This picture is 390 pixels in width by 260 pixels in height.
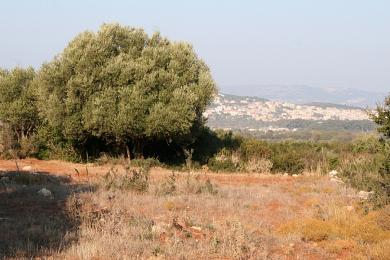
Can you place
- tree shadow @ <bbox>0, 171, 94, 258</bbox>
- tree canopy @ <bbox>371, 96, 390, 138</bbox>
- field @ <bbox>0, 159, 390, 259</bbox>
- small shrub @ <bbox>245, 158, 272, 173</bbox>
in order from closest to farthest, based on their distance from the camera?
tree shadow @ <bbox>0, 171, 94, 258</bbox> → field @ <bbox>0, 159, 390, 259</bbox> → tree canopy @ <bbox>371, 96, 390, 138</bbox> → small shrub @ <bbox>245, 158, 272, 173</bbox>

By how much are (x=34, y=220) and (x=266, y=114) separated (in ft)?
492

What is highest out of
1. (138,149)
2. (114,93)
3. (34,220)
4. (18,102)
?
(114,93)

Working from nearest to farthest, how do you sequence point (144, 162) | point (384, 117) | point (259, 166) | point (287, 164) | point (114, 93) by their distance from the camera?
point (384, 117), point (144, 162), point (114, 93), point (259, 166), point (287, 164)

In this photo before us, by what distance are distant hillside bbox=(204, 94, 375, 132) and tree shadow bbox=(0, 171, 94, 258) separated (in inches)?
4057

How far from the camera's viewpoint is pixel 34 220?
10047 millimetres

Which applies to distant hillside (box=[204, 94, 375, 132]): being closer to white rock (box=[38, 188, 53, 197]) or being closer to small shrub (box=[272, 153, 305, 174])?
small shrub (box=[272, 153, 305, 174])

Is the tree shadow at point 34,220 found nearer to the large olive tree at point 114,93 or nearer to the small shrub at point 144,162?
the small shrub at point 144,162

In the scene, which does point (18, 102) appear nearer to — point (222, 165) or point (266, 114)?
point (222, 165)

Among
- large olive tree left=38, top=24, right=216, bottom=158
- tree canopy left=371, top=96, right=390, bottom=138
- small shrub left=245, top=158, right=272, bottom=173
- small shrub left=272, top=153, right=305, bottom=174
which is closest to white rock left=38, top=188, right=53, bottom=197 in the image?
tree canopy left=371, top=96, right=390, bottom=138

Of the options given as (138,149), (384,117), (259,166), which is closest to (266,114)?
(259,166)

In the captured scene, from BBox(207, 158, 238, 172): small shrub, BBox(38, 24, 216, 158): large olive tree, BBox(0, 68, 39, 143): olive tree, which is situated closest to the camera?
BBox(38, 24, 216, 158): large olive tree

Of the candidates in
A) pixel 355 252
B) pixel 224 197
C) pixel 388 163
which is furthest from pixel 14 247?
pixel 388 163

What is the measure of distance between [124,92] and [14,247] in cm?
1675

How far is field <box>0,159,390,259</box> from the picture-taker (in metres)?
8.35
